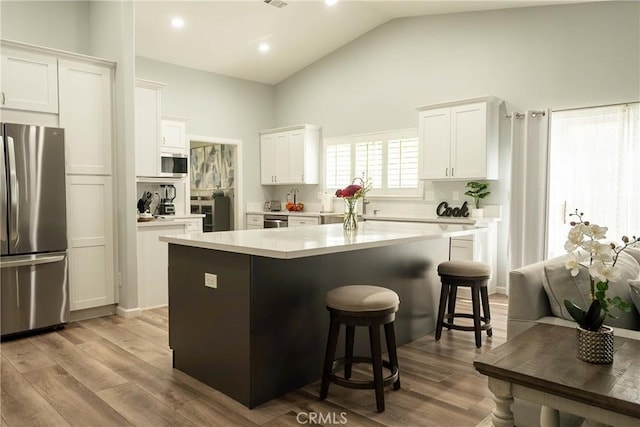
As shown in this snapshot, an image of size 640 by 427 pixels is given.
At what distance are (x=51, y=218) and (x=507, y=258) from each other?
4.85 metres

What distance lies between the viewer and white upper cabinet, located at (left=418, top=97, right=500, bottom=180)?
5074 mm

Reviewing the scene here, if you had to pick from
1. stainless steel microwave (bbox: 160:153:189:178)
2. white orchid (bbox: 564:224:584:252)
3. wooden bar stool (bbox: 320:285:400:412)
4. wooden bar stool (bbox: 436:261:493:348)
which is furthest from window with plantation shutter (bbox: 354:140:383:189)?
white orchid (bbox: 564:224:584:252)

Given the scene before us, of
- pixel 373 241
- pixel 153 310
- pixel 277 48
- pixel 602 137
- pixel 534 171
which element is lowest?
pixel 153 310

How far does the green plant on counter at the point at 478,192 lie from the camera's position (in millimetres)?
5332

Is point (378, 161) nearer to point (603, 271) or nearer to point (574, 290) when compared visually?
point (574, 290)

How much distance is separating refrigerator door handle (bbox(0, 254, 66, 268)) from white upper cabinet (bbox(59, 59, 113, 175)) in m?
0.83

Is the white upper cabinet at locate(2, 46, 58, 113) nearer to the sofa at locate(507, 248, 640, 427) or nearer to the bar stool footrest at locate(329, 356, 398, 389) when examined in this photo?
the bar stool footrest at locate(329, 356, 398, 389)

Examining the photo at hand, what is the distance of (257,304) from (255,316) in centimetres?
7

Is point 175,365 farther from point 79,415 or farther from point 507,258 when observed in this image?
point 507,258

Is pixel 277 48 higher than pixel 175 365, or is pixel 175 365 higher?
pixel 277 48

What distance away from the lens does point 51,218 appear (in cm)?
378

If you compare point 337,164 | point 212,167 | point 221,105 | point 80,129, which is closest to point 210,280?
point 80,129

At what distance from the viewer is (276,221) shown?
705cm

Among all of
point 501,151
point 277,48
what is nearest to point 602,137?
point 501,151
